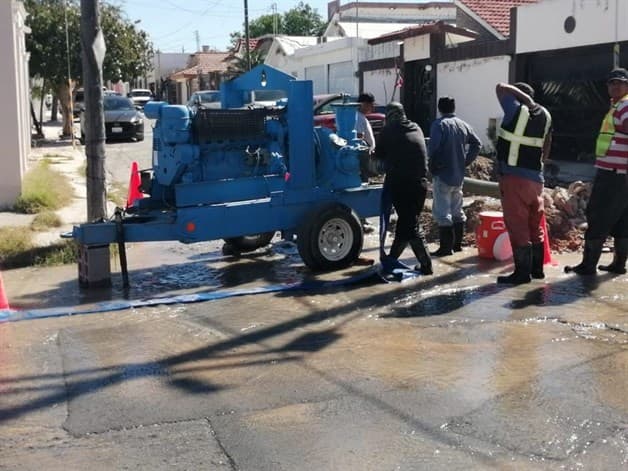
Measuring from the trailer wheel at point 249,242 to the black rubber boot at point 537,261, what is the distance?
10.1 ft

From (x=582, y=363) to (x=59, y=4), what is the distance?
26852 mm

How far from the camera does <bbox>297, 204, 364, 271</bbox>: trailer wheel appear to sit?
827 cm

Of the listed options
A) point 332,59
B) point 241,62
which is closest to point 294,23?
point 241,62

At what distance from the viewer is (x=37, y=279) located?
8.58m

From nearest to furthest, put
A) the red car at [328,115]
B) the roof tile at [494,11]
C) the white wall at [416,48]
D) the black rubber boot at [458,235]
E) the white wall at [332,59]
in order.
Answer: the black rubber boot at [458,235] < the red car at [328,115] < the roof tile at [494,11] < the white wall at [416,48] < the white wall at [332,59]

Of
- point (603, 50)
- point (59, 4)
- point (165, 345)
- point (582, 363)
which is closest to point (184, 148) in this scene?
point (165, 345)

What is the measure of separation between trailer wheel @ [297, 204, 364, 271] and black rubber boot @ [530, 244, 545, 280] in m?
1.78

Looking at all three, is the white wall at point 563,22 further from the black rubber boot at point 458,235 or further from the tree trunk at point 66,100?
the tree trunk at point 66,100

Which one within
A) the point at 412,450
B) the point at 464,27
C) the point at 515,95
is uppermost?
the point at 464,27

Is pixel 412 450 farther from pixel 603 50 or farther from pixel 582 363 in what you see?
pixel 603 50

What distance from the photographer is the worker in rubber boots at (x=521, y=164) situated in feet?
25.0

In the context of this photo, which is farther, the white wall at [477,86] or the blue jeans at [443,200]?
the white wall at [477,86]

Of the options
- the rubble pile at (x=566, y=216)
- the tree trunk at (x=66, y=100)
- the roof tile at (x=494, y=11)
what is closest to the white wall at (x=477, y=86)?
the roof tile at (x=494, y=11)

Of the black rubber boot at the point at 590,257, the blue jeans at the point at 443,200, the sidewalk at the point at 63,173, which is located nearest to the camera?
the black rubber boot at the point at 590,257
